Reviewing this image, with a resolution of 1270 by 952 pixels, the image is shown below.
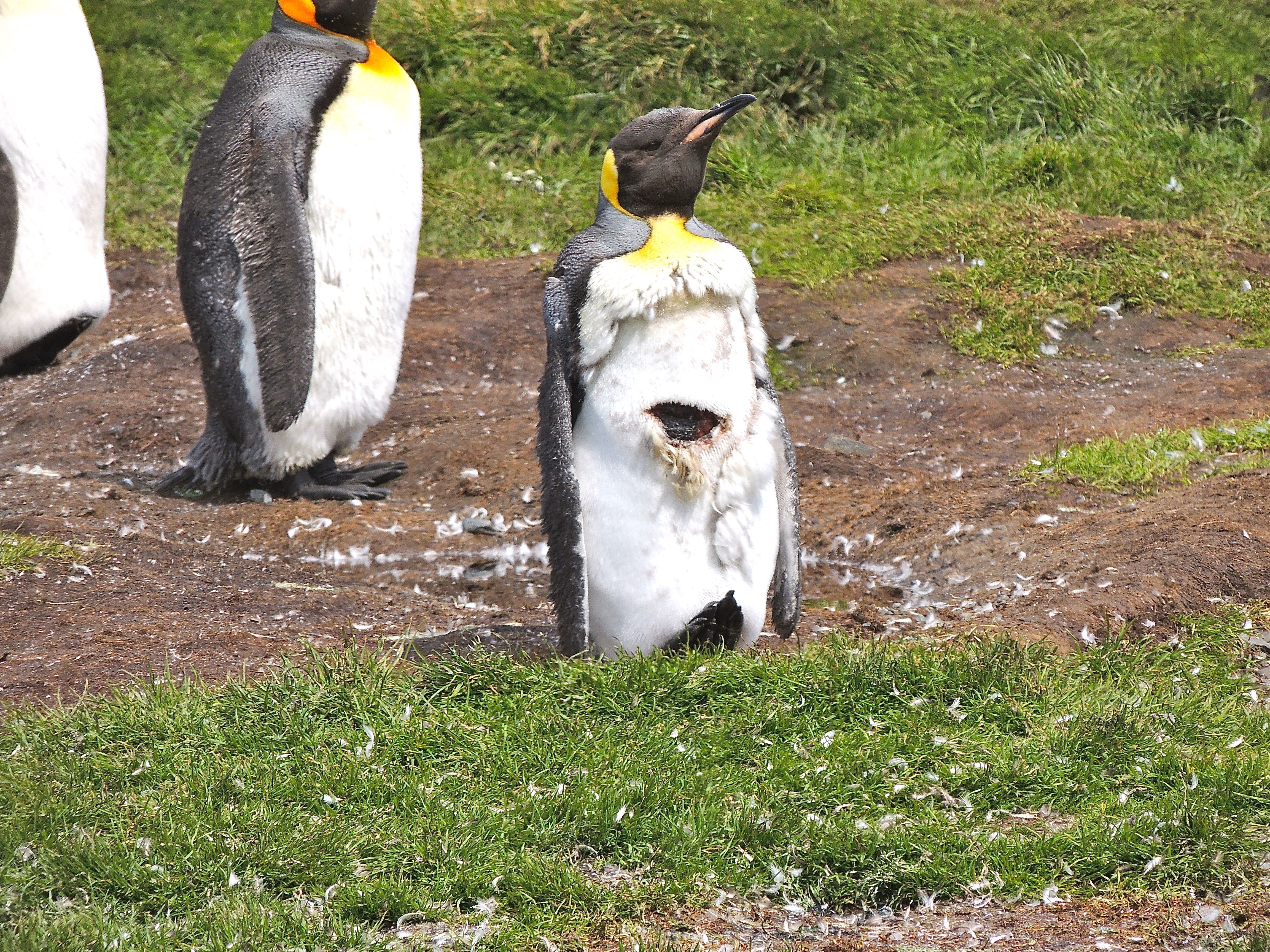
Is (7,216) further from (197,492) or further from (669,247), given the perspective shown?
(669,247)

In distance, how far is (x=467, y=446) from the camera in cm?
611

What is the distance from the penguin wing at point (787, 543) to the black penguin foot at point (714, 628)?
0.48ft

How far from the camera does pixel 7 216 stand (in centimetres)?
575

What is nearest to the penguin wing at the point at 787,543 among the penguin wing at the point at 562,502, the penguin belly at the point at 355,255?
the penguin wing at the point at 562,502

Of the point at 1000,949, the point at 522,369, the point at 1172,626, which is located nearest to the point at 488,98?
the point at 522,369

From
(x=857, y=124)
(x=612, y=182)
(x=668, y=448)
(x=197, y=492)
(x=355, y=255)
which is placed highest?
(x=612, y=182)

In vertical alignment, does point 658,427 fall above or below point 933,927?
above

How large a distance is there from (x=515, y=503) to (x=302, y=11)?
227cm

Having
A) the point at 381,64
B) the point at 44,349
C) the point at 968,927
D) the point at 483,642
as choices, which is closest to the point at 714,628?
the point at 483,642

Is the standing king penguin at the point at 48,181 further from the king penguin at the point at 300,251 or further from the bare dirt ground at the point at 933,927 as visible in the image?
the bare dirt ground at the point at 933,927

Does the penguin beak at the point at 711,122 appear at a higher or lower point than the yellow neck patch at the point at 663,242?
higher

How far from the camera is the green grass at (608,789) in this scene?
8.86 ft

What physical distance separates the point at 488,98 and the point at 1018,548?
6.39m

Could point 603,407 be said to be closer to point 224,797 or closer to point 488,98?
point 224,797
